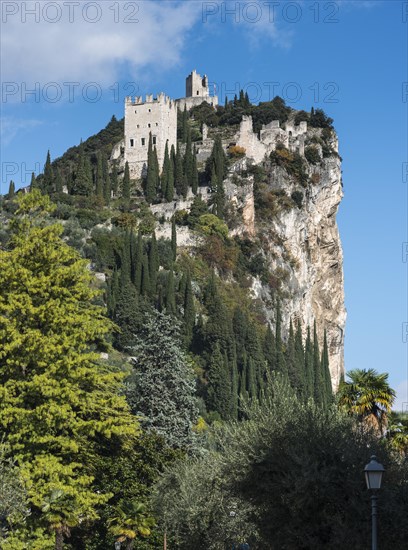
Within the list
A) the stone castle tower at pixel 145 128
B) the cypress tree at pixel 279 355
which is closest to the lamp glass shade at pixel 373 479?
the cypress tree at pixel 279 355

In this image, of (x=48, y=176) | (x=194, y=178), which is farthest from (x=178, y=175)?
(x=48, y=176)

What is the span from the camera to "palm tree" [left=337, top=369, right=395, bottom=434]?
3400 cm

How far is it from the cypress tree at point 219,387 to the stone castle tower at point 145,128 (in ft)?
134

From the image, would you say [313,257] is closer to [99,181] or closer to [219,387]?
[99,181]

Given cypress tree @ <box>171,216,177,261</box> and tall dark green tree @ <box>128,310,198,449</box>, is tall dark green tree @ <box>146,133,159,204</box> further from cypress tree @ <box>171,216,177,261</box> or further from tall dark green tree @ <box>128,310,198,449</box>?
tall dark green tree @ <box>128,310,198,449</box>

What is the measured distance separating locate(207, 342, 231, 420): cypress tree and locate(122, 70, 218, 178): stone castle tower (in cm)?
4076

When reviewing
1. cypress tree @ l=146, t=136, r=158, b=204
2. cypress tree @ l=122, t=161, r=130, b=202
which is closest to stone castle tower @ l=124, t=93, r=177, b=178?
cypress tree @ l=146, t=136, r=158, b=204

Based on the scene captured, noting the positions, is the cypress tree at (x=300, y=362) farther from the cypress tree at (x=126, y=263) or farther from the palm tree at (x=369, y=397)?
the palm tree at (x=369, y=397)

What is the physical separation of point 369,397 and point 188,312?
172 feet

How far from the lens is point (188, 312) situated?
86.0 meters

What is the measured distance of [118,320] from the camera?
81500 mm

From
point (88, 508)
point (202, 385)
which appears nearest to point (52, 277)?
point (88, 508)

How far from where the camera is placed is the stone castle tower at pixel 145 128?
118 metres

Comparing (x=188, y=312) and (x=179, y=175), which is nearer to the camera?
(x=188, y=312)
